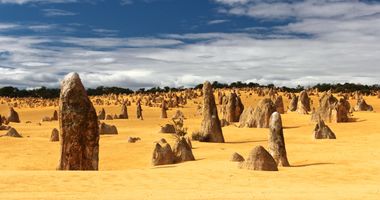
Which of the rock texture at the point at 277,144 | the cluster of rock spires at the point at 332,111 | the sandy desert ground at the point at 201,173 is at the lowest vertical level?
the sandy desert ground at the point at 201,173

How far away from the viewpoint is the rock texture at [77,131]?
19.2 m

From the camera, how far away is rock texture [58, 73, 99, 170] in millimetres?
19156

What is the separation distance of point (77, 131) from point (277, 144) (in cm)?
698

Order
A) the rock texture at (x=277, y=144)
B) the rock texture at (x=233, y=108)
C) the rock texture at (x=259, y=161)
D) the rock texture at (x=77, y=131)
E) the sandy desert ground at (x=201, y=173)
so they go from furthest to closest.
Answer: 1. the rock texture at (x=233, y=108)
2. the rock texture at (x=277, y=144)
3. the rock texture at (x=77, y=131)
4. the rock texture at (x=259, y=161)
5. the sandy desert ground at (x=201, y=173)

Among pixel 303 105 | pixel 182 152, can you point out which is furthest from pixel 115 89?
pixel 182 152

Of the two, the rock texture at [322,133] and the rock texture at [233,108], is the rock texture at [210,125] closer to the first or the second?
the rock texture at [322,133]

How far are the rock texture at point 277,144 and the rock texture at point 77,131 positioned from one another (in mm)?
6173

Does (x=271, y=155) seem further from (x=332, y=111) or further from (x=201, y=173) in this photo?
(x=332, y=111)

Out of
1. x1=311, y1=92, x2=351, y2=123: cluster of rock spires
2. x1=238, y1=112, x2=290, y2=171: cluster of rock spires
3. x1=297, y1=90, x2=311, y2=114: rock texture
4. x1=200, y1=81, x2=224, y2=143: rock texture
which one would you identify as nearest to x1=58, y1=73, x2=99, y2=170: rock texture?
x1=238, y1=112, x2=290, y2=171: cluster of rock spires

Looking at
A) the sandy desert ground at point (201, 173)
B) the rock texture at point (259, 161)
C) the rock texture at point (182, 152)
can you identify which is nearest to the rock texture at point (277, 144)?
the sandy desert ground at point (201, 173)

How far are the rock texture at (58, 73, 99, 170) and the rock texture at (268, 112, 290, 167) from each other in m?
6.17

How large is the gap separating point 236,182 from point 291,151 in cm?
956

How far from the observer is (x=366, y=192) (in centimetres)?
1395

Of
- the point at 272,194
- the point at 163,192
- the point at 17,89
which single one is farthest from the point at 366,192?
the point at 17,89
